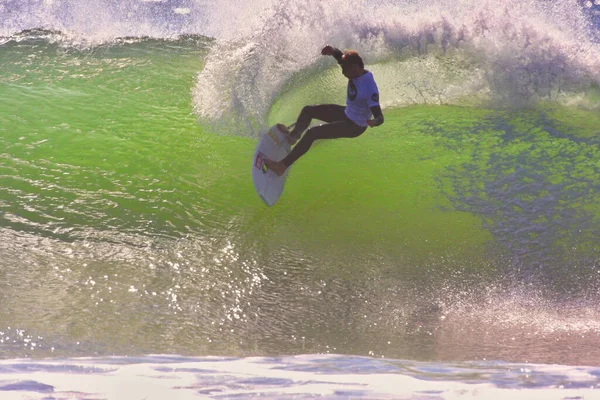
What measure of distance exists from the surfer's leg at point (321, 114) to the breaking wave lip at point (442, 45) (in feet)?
6.02

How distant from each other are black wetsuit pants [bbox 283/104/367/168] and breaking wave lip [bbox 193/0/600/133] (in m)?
1.88

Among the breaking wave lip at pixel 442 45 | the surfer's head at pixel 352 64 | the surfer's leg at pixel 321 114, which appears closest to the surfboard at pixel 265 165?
the surfer's leg at pixel 321 114

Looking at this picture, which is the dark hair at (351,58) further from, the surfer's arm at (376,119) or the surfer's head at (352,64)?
the surfer's arm at (376,119)

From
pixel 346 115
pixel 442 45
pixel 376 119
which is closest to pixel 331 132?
pixel 346 115

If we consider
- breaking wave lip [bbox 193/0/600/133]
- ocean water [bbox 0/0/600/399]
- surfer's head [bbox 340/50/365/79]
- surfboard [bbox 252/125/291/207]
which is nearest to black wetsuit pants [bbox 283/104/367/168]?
surfboard [bbox 252/125/291/207]

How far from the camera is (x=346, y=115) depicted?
4902 millimetres

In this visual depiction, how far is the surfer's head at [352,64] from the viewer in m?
4.61

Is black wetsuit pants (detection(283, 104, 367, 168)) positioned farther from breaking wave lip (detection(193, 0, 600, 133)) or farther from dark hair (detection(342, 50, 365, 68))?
breaking wave lip (detection(193, 0, 600, 133))

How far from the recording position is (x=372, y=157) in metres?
6.25

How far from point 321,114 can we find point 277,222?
2.80 feet

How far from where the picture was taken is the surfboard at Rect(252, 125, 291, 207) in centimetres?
505

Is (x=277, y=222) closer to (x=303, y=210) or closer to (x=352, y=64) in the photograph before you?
(x=303, y=210)

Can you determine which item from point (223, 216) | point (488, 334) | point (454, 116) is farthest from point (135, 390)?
point (454, 116)

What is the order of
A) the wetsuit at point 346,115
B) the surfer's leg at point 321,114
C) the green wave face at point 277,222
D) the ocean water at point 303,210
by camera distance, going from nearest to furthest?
the ocean water at point 303,210, the green wave face at point 277,222, the wetsuit at point 346,115, the surfer's leg at point 321,114
